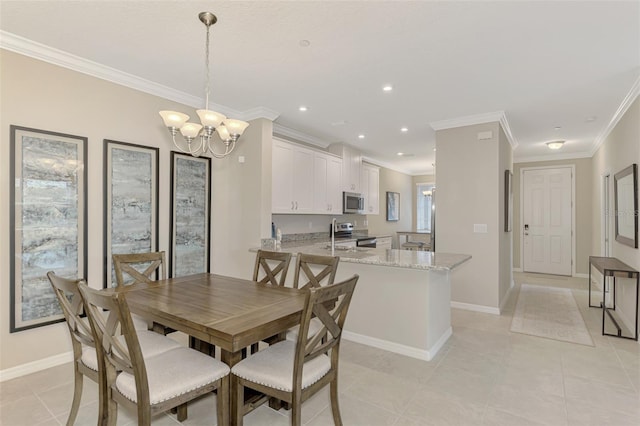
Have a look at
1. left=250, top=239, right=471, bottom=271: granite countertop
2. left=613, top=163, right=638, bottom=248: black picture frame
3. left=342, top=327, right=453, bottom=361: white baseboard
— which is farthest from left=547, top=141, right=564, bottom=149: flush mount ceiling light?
left=342, top=327, right=453, bottom=361: white baseboard

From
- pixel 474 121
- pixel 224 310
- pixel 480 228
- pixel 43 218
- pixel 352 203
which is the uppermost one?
pixel 474 121

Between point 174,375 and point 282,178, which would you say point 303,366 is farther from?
point 282,178

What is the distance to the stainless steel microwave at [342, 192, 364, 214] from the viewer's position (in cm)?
596

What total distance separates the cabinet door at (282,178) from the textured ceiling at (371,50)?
0.60 m

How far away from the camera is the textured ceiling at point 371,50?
217 cm

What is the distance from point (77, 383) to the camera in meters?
1.93

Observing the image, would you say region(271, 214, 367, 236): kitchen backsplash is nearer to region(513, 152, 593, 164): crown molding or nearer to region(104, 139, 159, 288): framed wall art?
region(104, 139, 159, 288): framed wall art

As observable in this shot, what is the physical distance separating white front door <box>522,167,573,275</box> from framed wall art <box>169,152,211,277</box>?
676 centimetres

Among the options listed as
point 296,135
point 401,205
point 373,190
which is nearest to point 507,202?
point 373,190

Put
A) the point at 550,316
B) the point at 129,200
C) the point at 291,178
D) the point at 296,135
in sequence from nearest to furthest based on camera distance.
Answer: the point at 129,200, the point at 550,316, the point at 291,178, the point at 296,135

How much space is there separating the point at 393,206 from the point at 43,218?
283 inches

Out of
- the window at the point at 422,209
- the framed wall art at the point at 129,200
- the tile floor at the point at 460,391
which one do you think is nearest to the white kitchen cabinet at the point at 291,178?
the framed wall art at the point at 129,200

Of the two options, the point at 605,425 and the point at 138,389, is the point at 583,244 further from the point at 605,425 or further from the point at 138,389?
the point at 138,389

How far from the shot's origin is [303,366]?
1737 millimetres
